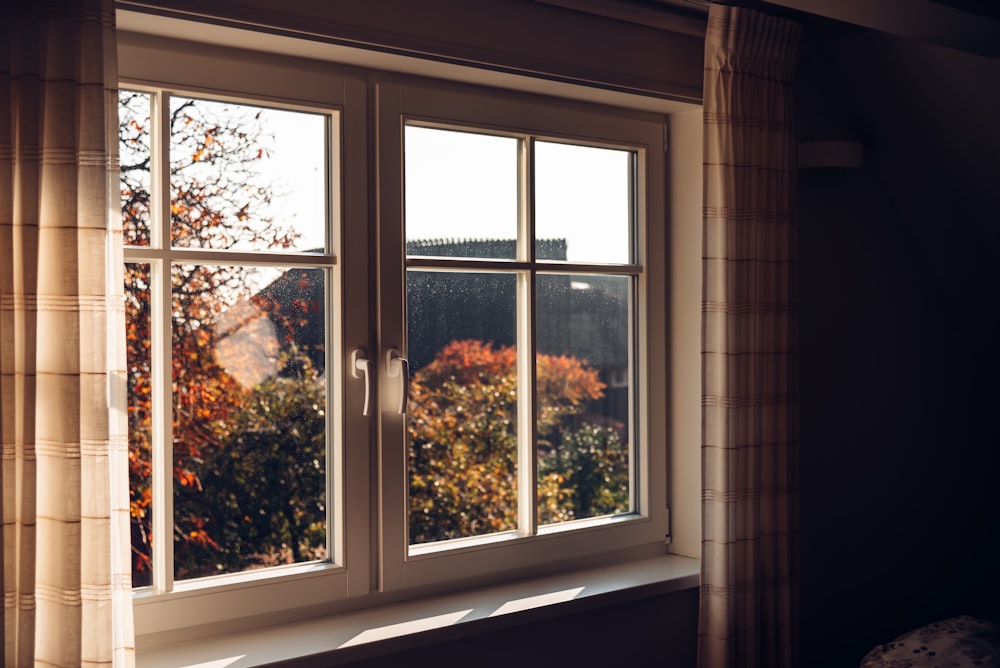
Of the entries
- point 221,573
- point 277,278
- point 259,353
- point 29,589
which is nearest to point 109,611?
point 29,589

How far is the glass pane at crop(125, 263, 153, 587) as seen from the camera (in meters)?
1.92

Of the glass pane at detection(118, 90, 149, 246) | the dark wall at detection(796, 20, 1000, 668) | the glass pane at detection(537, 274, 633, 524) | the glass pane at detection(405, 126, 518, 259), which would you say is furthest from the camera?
the dark wall at detection(796, 20, 1000, 668)

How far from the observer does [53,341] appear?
5.20 ft

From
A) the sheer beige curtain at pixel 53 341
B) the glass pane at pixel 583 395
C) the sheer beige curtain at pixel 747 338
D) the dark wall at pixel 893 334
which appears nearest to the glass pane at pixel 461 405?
the glass pane at pixel 583 395

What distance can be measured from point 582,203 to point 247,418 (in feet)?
3.57

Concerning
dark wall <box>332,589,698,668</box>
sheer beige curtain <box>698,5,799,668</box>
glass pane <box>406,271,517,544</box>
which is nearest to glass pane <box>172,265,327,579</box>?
glass pane <box>406,271,517,544</box>

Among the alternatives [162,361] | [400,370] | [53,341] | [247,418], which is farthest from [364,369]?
[53,341]

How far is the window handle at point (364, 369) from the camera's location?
2.14 m

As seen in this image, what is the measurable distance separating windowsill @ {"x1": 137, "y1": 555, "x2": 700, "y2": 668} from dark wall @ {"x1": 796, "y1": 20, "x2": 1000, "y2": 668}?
0.70 m

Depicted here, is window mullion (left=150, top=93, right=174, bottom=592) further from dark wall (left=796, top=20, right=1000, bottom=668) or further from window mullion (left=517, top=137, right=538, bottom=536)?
dark wall (left=796, top=20, right=1000, bottom=668)

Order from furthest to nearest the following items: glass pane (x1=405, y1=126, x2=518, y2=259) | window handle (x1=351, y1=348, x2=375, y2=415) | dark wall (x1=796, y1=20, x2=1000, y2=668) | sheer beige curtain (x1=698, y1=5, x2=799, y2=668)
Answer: dark wall (x1=796, y1=20, x2=1000, y2=668), sheer beige curtain (x1=698, y1=5, x2=799, y2=668), glass pane (x1=405, y1=126, x2=518, y2=259), window handle (x1=351, y1=348, x2=375, y2=415)

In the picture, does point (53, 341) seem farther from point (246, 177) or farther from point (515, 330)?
point (515, 330)

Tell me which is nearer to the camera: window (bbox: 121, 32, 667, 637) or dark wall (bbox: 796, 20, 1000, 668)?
window (bbox: 121, 32, 667, 637)

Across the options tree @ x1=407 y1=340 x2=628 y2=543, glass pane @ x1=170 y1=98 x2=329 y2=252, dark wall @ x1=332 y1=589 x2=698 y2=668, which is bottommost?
dark wall @ x1=332 y1=589 x2=698 y2=668
